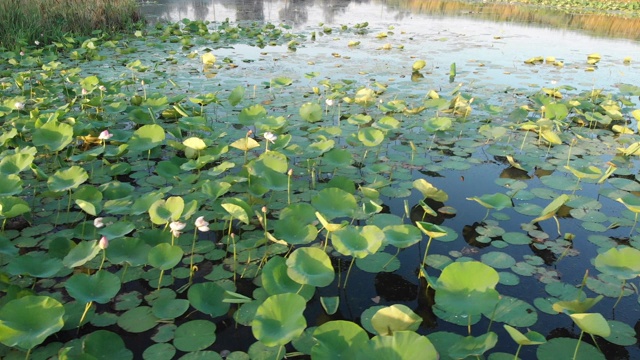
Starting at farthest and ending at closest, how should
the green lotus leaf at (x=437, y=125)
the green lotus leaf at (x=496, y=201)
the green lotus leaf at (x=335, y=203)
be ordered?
1. the green lotus leaf at (x=437, y=125)
2. the green lotus leaf at (x=496, y=201)
3. the green lotus leaf at (x=335, y=203)

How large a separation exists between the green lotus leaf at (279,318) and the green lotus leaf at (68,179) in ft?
4.21

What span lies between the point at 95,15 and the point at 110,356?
8229 mm

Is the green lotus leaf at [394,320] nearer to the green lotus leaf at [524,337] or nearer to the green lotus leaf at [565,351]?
the green lotus leaf at [524,337]

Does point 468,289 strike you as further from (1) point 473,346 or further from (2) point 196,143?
(2) point 196,143

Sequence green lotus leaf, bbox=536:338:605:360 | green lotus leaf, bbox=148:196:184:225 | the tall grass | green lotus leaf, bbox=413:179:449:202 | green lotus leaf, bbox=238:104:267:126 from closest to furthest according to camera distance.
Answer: green lotus leaf, bbox=536:338:605:360, green lotus leaf, bbox=148:196:184:225, green lotus leaf, bbox=413:179:449:202, green lotus leaf, bbox=238:104:267:126, the tall grass

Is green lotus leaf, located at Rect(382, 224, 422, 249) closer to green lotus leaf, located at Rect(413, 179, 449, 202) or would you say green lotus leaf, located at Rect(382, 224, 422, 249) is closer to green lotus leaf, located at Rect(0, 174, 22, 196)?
green lotus leaf, located at Rect(413, 179, 449, 202)

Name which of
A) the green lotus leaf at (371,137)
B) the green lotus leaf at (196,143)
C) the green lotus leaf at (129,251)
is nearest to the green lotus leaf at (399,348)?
the green lotus leaf at (129,251)

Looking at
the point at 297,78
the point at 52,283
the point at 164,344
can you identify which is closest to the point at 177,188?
the point at 52,283

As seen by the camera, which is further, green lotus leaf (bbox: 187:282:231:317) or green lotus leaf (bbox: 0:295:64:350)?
green lotus leaf (bbox: 187:282:231:317)

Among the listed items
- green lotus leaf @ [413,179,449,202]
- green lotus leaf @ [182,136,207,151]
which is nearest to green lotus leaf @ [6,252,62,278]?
green lotus leaf @ [182,136,207,151]

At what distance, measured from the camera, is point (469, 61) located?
674 centimetres

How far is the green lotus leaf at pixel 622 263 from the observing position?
1.57m

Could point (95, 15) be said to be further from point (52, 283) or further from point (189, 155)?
point (52, 283)

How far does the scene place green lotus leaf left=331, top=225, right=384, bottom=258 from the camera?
1.62 meters
